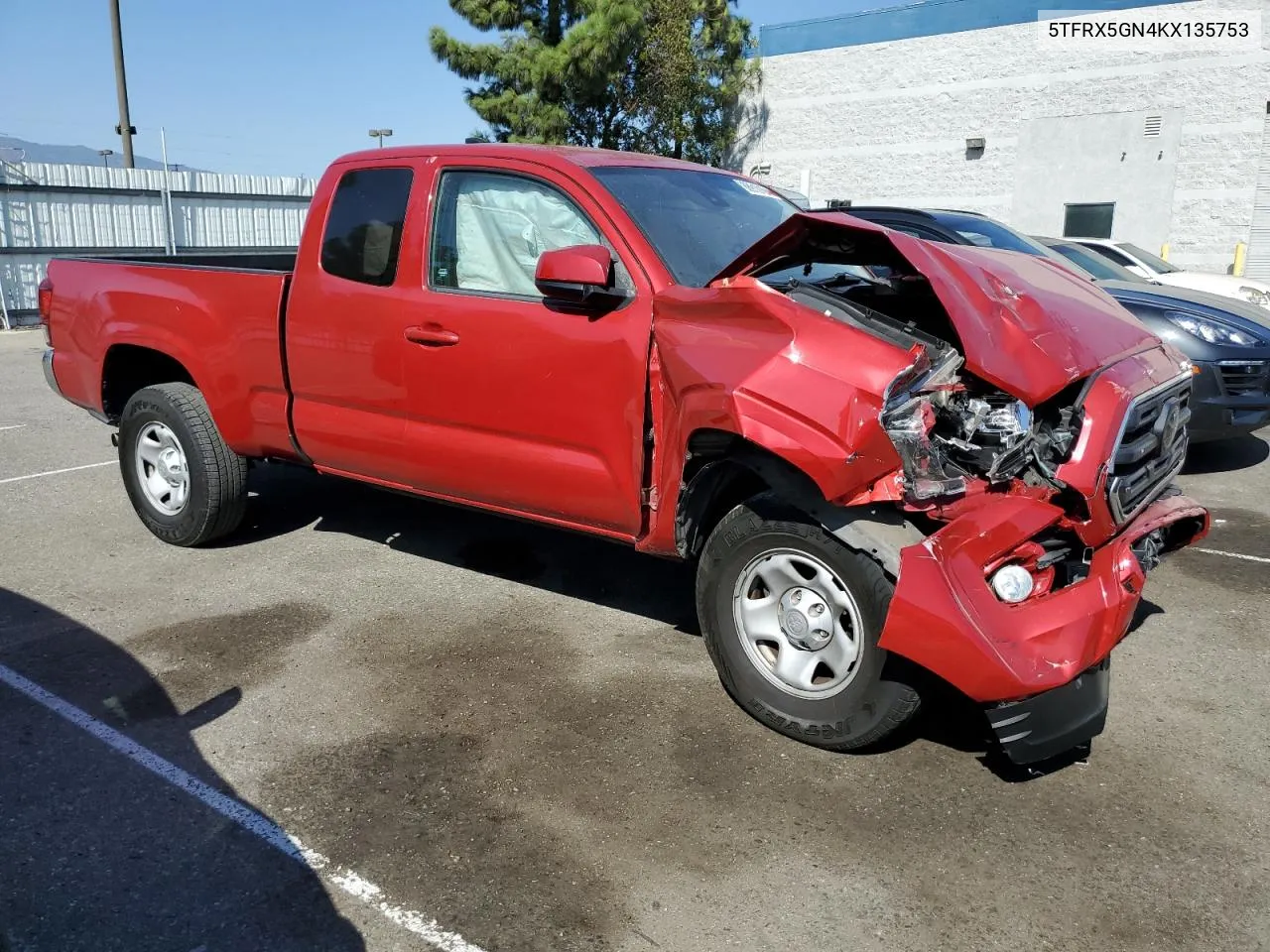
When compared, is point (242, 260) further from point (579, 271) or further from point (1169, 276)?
point (1169, 276)

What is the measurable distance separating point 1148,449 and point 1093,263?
685cm

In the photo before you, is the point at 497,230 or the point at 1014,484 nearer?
the point at 1014,484

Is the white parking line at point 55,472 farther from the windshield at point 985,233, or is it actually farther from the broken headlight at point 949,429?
the windshield at point 985,233

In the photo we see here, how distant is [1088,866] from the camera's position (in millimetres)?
2953

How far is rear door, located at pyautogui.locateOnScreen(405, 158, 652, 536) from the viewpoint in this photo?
3.90 meters

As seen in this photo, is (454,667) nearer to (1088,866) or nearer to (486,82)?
(1088,866)

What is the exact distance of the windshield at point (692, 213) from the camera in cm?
407

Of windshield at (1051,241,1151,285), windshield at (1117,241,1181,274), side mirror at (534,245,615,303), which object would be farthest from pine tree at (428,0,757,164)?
side mirror at (534,245,615,303)

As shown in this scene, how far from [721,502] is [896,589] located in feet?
3.07

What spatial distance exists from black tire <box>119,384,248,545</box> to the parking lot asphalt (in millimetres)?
327

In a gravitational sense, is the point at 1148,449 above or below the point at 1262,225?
below

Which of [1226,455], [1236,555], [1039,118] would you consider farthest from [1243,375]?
[1039,118]

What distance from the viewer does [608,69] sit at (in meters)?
21.8

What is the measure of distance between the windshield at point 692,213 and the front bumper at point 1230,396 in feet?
12.7
